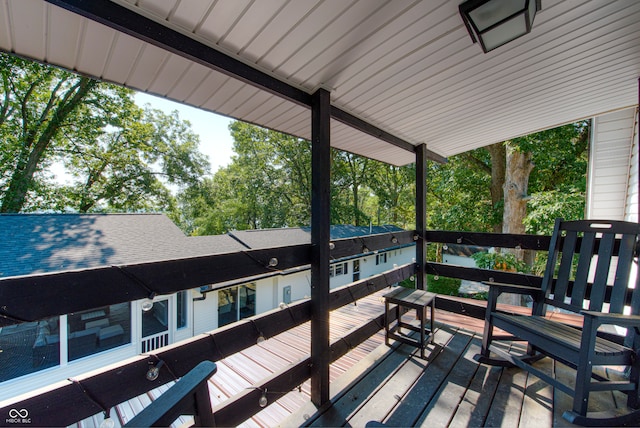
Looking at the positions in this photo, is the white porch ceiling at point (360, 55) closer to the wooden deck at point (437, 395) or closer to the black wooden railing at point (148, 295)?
the black wooden railing at point (148, 295)

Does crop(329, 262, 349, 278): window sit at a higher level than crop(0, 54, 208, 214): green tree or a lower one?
lower

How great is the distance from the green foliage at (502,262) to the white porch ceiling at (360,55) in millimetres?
3455

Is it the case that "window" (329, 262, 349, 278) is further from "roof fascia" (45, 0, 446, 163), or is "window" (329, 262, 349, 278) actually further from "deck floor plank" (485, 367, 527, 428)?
"roof fascia" (45, 0, 446, 163)

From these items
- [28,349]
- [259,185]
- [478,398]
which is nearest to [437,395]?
[478,398]

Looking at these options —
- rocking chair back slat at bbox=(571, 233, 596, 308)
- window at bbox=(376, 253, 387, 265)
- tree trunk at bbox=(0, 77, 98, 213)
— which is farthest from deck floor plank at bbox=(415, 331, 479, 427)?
tree trunk at bbox=(0, 77, 98, 213)

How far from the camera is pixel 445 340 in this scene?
2562 millimetres

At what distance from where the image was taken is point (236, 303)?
26.7ft

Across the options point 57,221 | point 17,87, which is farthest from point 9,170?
point 57,221

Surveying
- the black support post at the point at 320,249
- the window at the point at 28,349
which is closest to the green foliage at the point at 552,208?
the black support post at the point at 320,249

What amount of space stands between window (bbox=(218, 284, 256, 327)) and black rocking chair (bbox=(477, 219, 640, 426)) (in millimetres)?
7392

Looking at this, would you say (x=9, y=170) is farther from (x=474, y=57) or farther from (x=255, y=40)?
(x=474, y=57)

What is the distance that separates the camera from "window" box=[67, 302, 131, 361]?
5.69m

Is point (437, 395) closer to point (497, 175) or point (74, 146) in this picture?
point (497, 175)

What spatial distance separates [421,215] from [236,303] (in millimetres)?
6857
